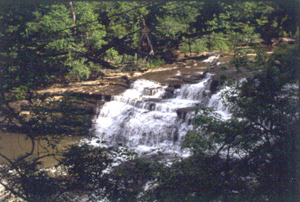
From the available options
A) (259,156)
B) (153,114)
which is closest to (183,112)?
(153,114)

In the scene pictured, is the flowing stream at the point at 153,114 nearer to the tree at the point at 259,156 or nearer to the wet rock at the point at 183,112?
the wet rock at the point at 183,112

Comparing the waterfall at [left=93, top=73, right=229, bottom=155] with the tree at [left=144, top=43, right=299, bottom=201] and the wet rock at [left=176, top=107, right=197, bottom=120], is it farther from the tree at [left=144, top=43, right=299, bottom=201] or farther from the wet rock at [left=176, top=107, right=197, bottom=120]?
the tree at [left=144, top=43, right=299, bottom=201]

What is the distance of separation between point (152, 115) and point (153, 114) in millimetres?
77

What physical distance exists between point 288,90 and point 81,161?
4640 mm

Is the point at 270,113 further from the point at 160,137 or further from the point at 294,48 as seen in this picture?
the point at 160,137

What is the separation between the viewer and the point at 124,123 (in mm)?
14023

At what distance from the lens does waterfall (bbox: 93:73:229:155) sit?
40.1 feet

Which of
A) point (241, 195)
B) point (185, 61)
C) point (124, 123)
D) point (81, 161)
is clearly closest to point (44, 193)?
point (81, 161)

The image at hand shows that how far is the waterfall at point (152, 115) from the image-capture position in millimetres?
12227

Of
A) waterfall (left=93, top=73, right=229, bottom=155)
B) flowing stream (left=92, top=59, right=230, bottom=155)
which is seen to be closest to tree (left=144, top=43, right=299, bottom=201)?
flowing stream (left=92, top=59, right=230, bottom=155)

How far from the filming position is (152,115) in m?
13.3

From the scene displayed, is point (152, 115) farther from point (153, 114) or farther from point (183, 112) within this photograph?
point (183, 112)

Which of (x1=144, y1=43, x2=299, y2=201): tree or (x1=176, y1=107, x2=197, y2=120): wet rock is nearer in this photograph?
(x1=144, y1=43, x2=299, y2=201): tree

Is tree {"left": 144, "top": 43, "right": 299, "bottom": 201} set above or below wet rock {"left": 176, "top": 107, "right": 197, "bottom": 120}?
above
